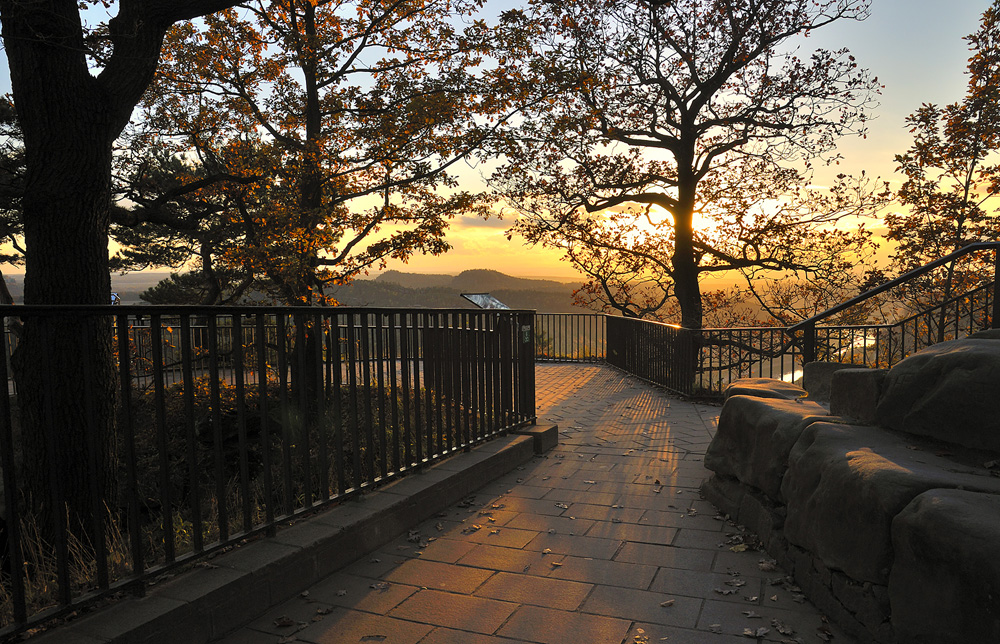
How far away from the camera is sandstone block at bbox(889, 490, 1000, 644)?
2084 millimetres

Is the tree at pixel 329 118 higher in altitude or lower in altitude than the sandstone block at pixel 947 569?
higher

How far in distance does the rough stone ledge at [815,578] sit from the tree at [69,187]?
186 inches

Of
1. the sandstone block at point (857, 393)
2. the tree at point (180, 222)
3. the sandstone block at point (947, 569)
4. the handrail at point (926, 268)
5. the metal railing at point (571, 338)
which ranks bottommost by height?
the metal railing at point (571, 338)

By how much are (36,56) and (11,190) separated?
1.93m

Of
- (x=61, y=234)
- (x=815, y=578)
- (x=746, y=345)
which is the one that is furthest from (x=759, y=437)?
(x=746, y=345)

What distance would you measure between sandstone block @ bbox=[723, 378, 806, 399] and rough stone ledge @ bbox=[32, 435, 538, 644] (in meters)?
2.31

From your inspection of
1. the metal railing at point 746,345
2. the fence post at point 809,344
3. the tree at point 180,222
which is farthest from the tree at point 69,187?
the metal railing at point 746,345

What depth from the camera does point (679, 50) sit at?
47.5 ft

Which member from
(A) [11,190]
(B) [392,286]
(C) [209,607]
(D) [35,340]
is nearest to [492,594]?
(C) [209,607]

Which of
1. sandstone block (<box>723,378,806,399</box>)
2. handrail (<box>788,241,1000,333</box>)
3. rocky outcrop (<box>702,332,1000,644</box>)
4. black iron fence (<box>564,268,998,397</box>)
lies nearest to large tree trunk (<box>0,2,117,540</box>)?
rocky outcrop (<box>702,332,1000,644</box>)

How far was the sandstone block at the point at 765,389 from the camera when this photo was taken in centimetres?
485

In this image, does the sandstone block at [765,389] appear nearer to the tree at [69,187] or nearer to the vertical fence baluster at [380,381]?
Result: the vertical fence baluster at [380,381]

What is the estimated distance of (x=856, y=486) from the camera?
2.74 m

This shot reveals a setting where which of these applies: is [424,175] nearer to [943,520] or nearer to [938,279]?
[943,520]
